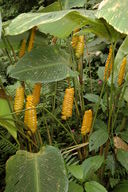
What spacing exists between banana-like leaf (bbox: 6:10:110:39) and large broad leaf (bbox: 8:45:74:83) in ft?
0.37

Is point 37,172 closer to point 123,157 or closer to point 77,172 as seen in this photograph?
point 77,172

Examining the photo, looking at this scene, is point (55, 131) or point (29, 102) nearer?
point (29, 102)

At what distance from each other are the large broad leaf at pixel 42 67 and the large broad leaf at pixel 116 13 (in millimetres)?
243

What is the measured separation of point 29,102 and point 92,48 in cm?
105

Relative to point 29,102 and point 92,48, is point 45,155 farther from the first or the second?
point 92,48

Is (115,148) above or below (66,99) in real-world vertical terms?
below

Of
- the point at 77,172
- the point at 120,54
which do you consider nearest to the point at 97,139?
the point at 77,172

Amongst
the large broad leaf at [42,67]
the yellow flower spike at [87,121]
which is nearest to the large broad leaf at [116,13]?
the large broad leaf at [42,67]

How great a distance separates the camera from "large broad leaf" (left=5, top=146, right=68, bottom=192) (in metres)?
0.81

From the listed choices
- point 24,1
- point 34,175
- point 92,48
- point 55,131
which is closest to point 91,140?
point 34,175

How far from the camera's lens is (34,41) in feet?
3.74

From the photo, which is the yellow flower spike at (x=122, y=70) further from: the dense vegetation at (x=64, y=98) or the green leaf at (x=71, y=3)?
the green leaf at (x=71, y=3)

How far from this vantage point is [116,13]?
73 centimetres

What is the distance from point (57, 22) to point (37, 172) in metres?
0.43
